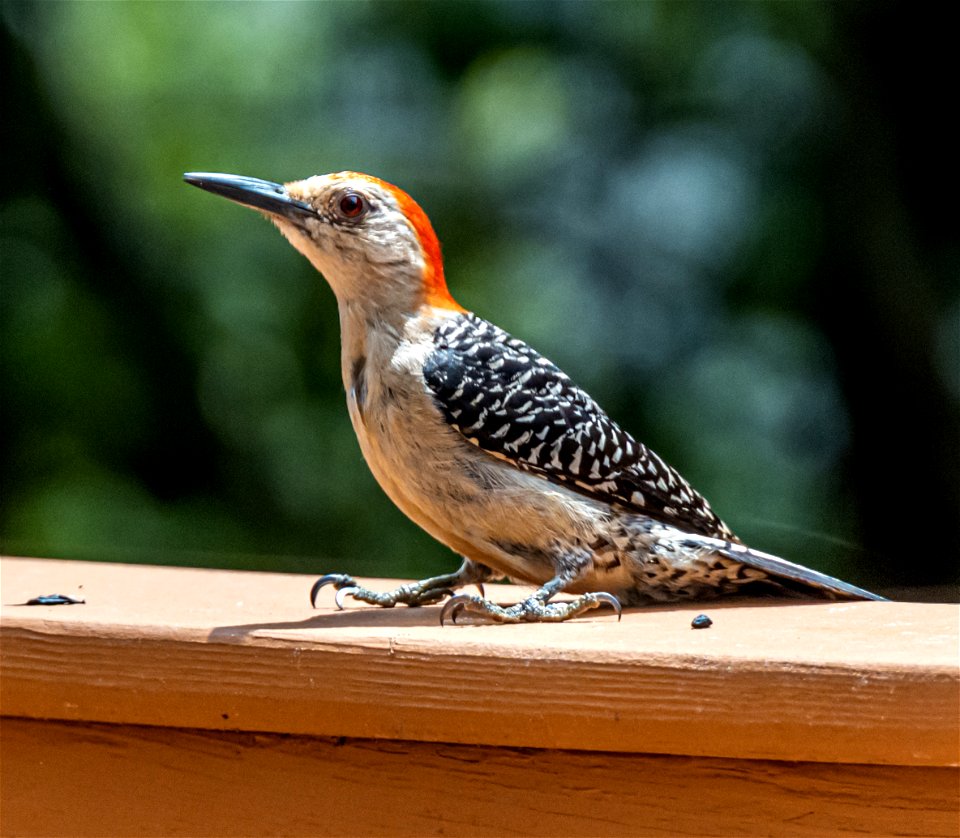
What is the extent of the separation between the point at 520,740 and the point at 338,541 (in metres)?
3.34

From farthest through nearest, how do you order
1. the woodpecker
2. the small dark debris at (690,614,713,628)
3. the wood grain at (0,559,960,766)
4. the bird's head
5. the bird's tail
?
the bird's head
the woodpecker
the bird's tail
the small dark debris at (690,614,713,628)
the wood grain at (0,559,960,766)

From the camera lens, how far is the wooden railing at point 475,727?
6.30 ft

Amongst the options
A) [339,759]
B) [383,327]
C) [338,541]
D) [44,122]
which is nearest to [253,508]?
[338,541]

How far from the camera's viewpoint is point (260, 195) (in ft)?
10.3

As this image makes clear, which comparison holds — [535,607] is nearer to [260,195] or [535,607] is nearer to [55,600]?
[55,600]

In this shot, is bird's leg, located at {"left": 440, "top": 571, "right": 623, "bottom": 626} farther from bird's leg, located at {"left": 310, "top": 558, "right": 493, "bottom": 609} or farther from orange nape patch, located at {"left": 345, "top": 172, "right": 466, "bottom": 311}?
orange nape patch, located at {"left": 345, "top": 172, "right": 466, "bottom": 311}

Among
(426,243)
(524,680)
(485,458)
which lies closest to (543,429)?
(485,458)

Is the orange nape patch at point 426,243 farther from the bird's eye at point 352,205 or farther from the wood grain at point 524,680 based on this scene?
the wood grain at point 524,680

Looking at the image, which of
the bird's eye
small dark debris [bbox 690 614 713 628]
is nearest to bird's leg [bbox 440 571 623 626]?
small dark debris [bbox 690 614 713 628]

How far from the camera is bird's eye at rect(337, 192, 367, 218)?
3213mm

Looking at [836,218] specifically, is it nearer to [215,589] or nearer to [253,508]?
[253,508]

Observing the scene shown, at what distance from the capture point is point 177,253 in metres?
5.55

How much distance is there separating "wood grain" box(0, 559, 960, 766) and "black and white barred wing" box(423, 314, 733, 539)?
601mm

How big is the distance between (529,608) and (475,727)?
2.45 ft
